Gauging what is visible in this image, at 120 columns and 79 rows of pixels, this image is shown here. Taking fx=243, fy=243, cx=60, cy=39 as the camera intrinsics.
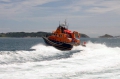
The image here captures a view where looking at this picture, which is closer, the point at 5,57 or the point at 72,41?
the point at 5,57

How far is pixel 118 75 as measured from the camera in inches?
663

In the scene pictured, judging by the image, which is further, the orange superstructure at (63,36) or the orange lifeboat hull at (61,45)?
the orange superstructure at (63,36)

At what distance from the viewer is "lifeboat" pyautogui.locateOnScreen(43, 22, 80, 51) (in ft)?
131

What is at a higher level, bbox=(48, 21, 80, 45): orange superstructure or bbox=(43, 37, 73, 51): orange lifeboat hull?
bbox=(48, 21, 80, 45): orange superstructure

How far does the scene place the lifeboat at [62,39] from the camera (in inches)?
1572

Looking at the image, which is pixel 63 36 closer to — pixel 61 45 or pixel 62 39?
pixel 62 39

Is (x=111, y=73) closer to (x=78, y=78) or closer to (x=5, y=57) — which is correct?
(x=78, y=78)

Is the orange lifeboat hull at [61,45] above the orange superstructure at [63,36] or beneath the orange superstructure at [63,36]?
beneath

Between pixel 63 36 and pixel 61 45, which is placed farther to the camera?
pixel 63 36

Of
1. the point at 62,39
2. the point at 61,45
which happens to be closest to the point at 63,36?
the point at 62,39

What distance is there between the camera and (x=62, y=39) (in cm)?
4125

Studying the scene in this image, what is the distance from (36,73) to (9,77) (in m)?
2.19

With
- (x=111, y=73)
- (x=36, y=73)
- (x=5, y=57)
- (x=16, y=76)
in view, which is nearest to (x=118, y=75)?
(x=111, y=73)

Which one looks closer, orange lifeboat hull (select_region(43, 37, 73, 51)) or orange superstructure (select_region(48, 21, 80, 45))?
orange lifeboat hull (select_region(43, 37, 73, 51))
